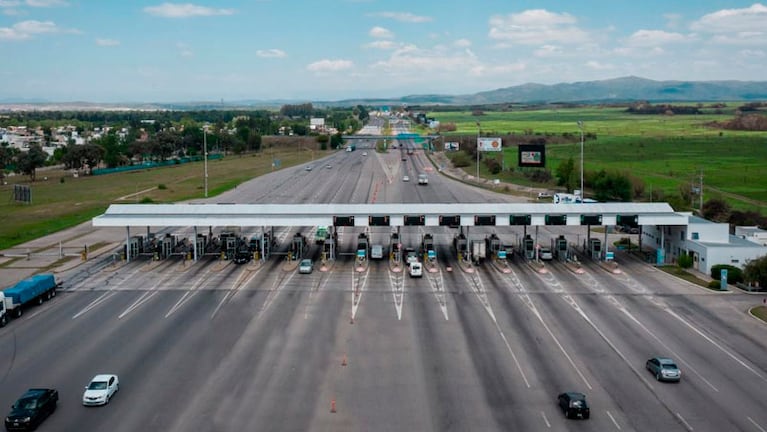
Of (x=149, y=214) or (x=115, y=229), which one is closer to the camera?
(x=149, y=214)

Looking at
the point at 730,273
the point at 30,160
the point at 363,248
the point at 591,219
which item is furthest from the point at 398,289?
the point at 30,160

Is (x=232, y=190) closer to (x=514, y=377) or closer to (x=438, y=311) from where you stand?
(x=438, y=311)

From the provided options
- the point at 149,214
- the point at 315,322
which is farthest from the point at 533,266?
the point at 149,214

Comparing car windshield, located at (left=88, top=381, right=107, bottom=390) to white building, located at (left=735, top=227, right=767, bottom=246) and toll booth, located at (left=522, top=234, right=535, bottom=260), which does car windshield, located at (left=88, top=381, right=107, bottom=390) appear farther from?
white building, located at (left=735, top=227, right=767, bottom=246)

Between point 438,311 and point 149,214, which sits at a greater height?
point 149,214

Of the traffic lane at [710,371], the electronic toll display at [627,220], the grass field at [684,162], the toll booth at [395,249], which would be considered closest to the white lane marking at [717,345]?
the traffic lane at [710,371]

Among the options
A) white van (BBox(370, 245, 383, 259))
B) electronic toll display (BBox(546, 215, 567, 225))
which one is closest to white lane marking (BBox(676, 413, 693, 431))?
electronic toll display (BBox(546, 215, 567, 225))
